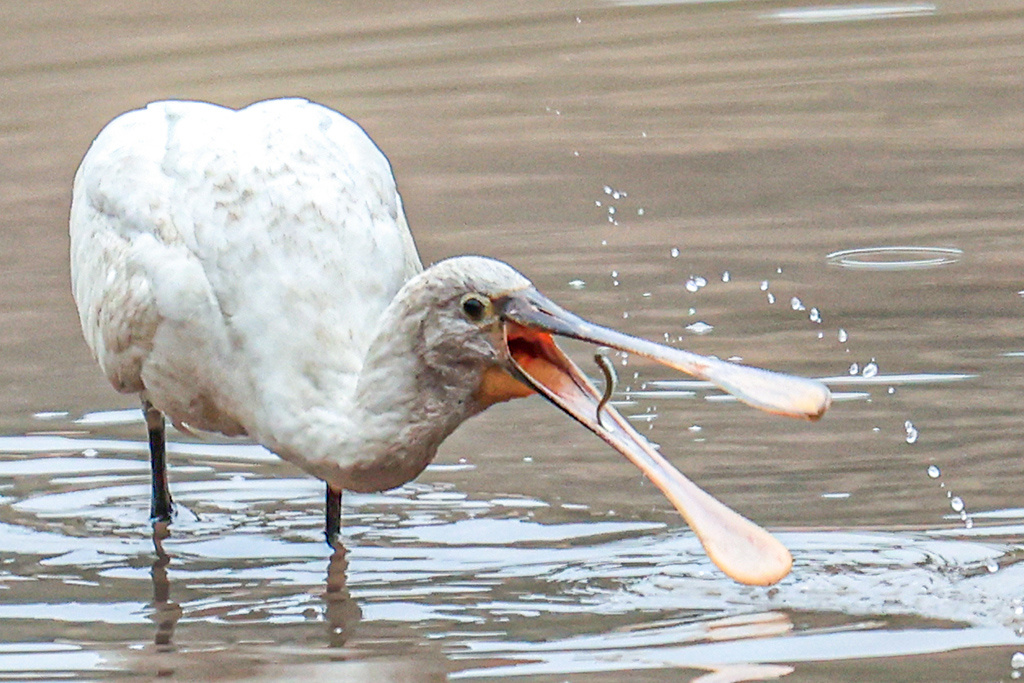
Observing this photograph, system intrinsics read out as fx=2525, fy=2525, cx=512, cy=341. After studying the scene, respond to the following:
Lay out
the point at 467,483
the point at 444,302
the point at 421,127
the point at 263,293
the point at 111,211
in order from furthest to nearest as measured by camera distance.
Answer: the point at 421,127, the point at 467,483, the point at 111,211, the point at 263,293, the point at 444,302

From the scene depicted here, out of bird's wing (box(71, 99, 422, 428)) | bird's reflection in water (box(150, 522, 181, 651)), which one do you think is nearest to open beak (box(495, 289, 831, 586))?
bird's wing (box(71, 99, 422, 428))

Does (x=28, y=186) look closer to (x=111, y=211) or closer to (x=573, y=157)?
(x=573, y=157)

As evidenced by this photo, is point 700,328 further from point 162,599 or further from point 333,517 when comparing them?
point 162,599

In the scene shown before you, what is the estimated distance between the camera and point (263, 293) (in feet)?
21.1

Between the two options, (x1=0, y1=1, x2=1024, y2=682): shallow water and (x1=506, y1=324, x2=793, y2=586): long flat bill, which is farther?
(x1=0, y1=1, x2=1024, y2=682): shallow water

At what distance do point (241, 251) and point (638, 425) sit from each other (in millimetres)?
1919

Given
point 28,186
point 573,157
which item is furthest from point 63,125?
point 573,157

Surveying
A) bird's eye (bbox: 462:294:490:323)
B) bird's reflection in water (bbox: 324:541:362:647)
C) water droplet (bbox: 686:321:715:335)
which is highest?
bird's eye (bbox: 462:294:490:323)

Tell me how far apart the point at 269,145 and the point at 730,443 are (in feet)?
6.03

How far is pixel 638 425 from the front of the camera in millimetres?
8008

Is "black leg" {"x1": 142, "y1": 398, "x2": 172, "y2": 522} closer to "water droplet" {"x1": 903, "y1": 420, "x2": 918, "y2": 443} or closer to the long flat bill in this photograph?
the long flat bill

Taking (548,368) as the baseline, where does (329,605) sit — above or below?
below

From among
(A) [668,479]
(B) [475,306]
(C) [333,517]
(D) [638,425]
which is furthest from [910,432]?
(B) [475,306]

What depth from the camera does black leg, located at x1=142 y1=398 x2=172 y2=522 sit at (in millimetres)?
7570
